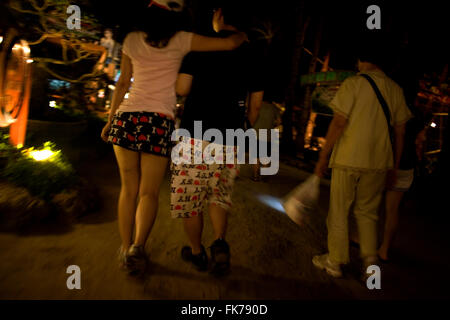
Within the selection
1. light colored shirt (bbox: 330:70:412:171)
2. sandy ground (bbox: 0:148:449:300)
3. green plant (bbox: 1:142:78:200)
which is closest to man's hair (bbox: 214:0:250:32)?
light colored shirt (bbox: 330:70:412:171)

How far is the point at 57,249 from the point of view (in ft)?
7.38

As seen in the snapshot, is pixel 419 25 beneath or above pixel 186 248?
above

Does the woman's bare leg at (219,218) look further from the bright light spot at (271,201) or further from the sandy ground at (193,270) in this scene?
the bright light spot at (271,201)

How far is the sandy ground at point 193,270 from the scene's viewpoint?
1.89m

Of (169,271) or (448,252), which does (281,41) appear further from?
(169,271)

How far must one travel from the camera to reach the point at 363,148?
228cm

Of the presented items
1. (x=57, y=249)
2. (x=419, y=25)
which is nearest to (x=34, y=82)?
(x=57, y=249)

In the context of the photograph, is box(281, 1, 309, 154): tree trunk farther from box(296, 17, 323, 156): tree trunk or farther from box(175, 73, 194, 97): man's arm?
box(175, 73, 194, 97): man's arm

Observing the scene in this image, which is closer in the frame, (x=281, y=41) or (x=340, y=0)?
(x=340, y=0)

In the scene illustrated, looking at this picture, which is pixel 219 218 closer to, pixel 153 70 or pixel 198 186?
pixel 198 186

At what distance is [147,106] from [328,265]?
2.19 m

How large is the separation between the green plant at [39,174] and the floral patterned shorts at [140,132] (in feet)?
4.70

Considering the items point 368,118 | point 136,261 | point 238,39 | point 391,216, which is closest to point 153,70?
point 238,39
